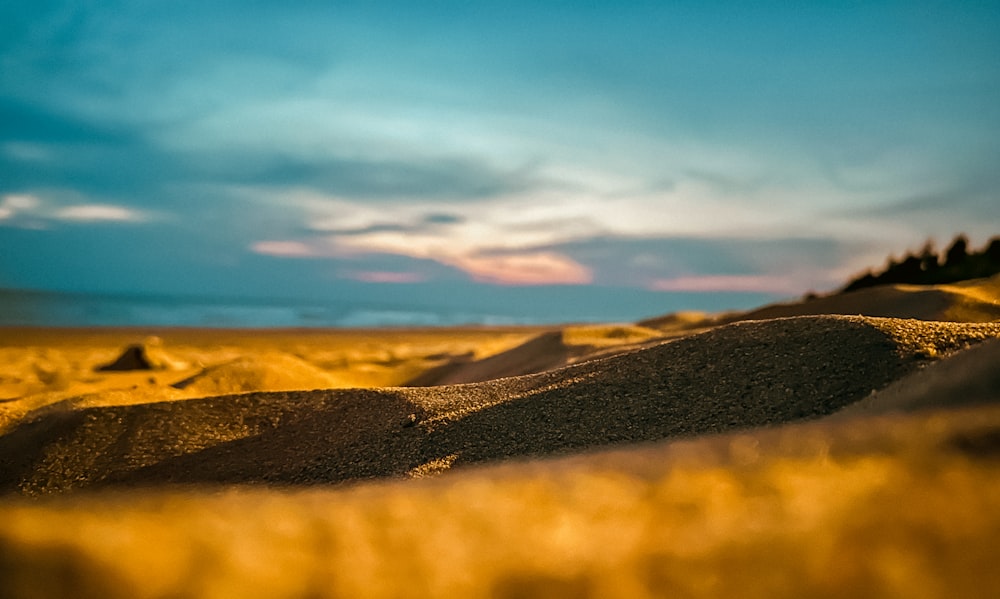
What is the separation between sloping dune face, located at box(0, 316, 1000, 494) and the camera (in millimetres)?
3295

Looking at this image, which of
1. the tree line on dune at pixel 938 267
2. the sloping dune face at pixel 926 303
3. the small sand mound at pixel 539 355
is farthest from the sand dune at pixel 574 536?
the tree line on dune at pixel 938 267

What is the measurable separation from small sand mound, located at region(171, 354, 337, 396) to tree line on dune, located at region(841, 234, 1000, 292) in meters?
8.92

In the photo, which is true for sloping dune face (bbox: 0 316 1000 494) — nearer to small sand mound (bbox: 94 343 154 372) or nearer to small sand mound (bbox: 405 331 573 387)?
small sand mound (bbox: 405 331 573 387)

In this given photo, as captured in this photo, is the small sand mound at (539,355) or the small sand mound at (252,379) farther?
the small sand mound at (539,355)

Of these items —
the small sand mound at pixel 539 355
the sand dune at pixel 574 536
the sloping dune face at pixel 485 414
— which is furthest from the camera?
the small sand mound at pixel 539 355

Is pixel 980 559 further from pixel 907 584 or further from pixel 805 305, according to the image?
pixel 805 305

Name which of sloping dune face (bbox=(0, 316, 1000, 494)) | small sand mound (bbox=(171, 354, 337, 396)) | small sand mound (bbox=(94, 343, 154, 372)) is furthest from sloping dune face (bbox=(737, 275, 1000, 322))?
small sand mound (bbox=(94, 343, 154, 372))

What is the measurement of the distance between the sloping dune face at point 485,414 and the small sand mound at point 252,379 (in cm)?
172

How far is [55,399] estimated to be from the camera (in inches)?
234

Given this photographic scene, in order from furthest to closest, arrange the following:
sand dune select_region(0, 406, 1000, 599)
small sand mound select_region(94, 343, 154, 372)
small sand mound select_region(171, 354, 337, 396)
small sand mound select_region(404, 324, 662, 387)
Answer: small sand mound select_region(94, 343, 154, 372), small sand mound select_region(404, 324, 662, 387), small sand mound select_region(171, 354, 337, 396), sand dune select_region(0, 406, 1000, 599)

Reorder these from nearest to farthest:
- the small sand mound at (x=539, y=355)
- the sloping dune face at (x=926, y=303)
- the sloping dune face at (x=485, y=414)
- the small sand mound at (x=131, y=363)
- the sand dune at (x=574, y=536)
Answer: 1. the sand dune at (x=574, y=536)
2. the sloping dune face at (x=485, y=414)
3. the sloping dune face at (x=926, y=303)
4. the small sand mound at (x=539, y=355)
5. the small sand mound at (x=131, y=363)

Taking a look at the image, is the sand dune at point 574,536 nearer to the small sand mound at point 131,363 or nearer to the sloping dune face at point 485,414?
the sloping dune face at point 485,414

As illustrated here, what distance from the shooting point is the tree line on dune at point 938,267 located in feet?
32.6

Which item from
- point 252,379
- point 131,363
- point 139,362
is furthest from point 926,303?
point 131,363
